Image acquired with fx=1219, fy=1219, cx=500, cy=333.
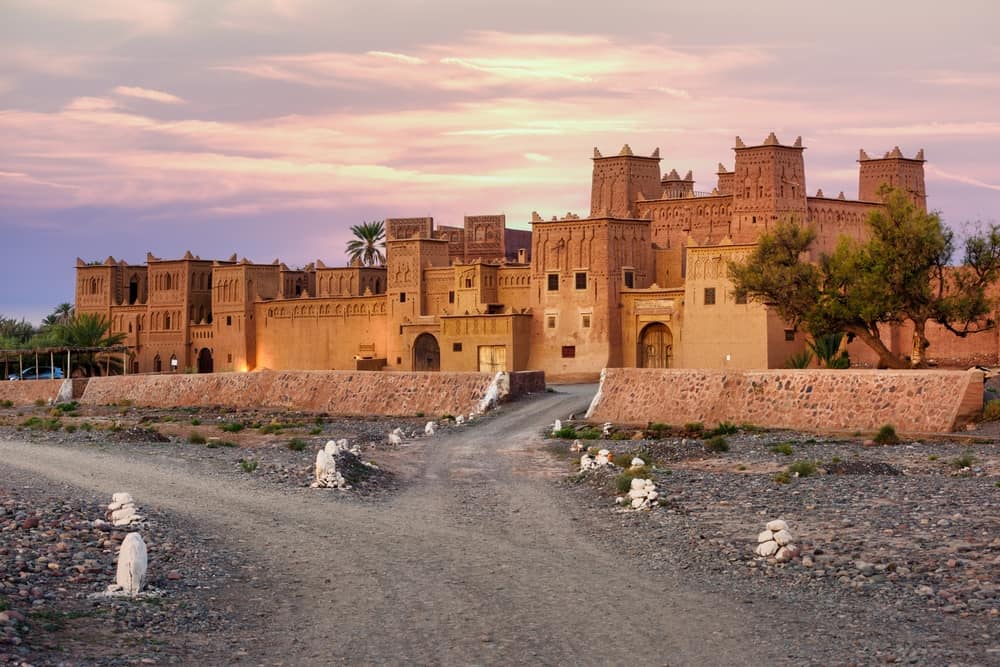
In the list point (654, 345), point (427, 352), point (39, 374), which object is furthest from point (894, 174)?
point (39, 374)

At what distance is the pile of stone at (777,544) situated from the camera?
14769 mm

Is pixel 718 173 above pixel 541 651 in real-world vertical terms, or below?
above

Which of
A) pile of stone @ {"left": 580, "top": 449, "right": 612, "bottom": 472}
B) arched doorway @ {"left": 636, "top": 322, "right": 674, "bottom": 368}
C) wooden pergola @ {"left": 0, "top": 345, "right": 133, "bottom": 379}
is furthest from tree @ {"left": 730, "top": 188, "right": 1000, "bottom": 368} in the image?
wooden pergola @ {"left": 0, "top": 345, "right": 133, "bottom": 379}

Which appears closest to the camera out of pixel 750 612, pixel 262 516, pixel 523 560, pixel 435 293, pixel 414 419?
pixel 750 612

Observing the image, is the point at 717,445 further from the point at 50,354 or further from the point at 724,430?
the point at 50,354

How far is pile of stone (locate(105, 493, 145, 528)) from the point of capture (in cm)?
1723

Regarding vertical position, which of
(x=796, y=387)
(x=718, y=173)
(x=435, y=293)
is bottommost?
(x=796, y=387)

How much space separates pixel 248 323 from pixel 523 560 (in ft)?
193

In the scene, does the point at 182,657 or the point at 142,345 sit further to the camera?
the point at 142,345

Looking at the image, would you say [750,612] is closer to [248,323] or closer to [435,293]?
[435,293]

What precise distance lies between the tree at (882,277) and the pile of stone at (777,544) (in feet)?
78.3

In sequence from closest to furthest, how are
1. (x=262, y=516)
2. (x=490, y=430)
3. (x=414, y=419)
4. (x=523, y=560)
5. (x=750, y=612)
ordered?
(x=750, y=612)
(x=523, y=560)
(x=262, y=516)
(x=490, y=430)
(x=414, y=419)

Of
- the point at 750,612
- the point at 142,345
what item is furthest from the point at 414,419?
the point at 142,345

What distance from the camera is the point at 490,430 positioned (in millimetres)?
35156
